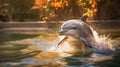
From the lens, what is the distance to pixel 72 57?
7062 mm

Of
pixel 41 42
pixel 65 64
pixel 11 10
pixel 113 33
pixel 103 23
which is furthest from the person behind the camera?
pixel 11 10

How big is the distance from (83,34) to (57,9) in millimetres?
7407

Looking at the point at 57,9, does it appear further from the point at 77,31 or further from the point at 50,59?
the point at 50,59

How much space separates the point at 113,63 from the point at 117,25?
686 centimetres

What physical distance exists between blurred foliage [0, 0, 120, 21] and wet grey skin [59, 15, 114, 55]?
6243mm

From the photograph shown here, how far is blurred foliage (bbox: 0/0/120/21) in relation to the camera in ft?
46.4

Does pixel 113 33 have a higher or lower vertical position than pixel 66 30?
lower

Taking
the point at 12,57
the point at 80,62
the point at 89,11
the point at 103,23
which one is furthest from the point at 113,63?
the point at 89,11

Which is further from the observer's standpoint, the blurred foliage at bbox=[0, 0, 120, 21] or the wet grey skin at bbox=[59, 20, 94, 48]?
the blurred foliage at bbox=[0, 0, 120, 21]

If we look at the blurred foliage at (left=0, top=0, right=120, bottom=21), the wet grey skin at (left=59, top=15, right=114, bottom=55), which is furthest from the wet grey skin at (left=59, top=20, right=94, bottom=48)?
the blurred foliage at (left=0, top=0, right=120, bottom=21)

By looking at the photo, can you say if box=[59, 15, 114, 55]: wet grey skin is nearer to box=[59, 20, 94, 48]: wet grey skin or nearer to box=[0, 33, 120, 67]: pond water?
box=[59, 20, 94, 48]: wet grey skin

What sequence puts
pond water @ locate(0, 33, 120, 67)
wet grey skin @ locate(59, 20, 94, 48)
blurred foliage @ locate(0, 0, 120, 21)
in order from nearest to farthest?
pond water @ locate(0, 33, 120, 67) < wet grey skin @ locate(59, 20, 94, 48) < blurred foliage @ locate(0, 0, 120, 21)

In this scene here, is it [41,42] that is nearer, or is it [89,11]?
[41,42]

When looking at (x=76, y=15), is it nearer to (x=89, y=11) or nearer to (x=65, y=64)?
(x=89, y=11)
